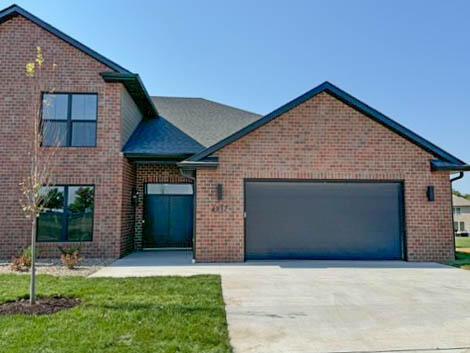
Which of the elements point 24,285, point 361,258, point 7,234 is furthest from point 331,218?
point 7,234

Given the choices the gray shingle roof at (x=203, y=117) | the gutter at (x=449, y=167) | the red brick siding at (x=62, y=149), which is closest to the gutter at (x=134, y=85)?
the red brick siding at (x=62, y=149)

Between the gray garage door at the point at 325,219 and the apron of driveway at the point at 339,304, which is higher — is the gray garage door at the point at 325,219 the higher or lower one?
the higher one

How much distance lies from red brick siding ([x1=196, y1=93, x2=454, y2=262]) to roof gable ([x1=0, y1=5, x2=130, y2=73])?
476 centimetres

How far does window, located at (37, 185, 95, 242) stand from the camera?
38.4 ft

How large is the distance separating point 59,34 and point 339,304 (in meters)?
11.7

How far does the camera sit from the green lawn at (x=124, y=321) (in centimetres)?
424

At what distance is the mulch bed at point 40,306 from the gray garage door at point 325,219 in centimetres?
622

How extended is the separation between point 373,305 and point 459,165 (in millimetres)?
7294

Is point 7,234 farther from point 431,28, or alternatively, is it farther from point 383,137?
point 431,28

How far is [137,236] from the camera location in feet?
46.8

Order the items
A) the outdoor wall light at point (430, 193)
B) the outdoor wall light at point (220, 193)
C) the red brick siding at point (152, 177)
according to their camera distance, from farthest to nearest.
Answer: the red brick siding at point (152, 177) → the outdoor wall light at point (430, 193) → the outdoor wall light at point (220, 193)

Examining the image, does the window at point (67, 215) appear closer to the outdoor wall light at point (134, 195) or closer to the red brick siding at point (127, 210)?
the red brick siding at point (127, 210)

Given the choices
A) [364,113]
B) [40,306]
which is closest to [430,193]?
[364,113]

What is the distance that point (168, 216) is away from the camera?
1457cm
